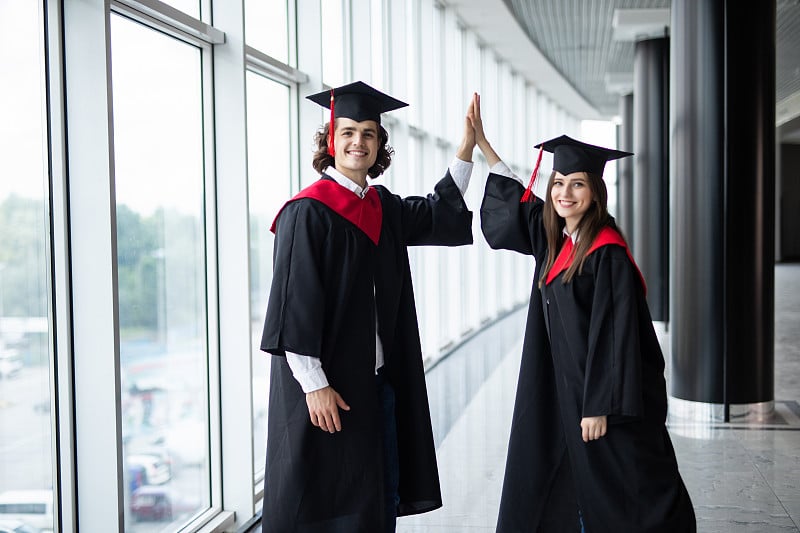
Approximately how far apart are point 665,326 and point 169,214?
28.0 feet

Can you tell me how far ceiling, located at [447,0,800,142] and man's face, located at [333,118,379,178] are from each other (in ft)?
23.4

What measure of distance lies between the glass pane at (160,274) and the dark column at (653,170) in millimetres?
8428

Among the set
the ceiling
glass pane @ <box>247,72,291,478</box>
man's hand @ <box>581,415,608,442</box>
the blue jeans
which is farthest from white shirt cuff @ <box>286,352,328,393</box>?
the ceiling

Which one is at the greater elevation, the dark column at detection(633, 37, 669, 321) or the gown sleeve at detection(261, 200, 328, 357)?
the dark column at detection(633, 37, 669, 321)

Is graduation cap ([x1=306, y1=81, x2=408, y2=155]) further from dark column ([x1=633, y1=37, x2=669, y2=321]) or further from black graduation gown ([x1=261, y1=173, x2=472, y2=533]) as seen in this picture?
dark column ([x1=633, y1=37, x2=669, y2=321])

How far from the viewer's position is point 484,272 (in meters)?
12.3

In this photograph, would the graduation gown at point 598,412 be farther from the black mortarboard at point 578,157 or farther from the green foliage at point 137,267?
the green foliage at point 137,267

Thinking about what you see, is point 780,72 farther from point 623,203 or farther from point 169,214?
point 169,214

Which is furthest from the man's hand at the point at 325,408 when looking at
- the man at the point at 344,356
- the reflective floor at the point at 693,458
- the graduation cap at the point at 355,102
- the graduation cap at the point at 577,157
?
the reflective floor at the point at 693,458

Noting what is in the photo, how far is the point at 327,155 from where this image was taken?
8.85ft

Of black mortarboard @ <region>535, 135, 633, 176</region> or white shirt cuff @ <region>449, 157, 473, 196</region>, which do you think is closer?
black mortarboard @ <region>535, 135, 633, 176</region>

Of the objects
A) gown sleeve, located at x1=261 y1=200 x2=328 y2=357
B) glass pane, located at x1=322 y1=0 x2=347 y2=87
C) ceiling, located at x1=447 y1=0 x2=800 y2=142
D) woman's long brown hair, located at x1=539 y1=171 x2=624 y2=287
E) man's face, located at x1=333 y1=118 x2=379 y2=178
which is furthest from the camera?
ceiling, located at x1=447 y1=0 x2=800 y2=142

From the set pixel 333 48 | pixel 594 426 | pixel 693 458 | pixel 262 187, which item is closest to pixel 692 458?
pixel 693 458

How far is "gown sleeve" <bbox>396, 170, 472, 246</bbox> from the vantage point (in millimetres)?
2869
